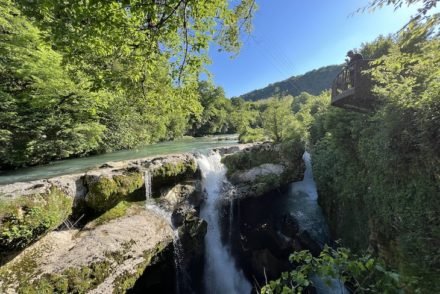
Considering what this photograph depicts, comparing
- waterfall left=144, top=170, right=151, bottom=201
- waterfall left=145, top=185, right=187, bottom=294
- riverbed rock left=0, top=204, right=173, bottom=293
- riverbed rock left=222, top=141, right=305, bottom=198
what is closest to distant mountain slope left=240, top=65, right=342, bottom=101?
riverbed rock left=222, top=141, right=305, bottom=198

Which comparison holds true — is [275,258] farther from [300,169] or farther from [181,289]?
[300,169]

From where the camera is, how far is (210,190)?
12.2m

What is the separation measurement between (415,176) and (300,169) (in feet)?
30.3

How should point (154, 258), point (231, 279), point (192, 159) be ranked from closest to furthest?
point (154, 258)
point (231, 279)
point (192, 159)

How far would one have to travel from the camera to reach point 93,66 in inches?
260

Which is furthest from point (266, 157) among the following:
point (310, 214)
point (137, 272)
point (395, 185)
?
point (137, 272)

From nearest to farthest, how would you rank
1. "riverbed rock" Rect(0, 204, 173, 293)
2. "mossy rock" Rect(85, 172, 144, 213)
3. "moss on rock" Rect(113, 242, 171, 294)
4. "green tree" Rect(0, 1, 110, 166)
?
"riverbed rock" Rect(0, 204, 173, 293), "moss on rock" Rect(113, 242, 171, 294), "mossy rock" Rect(85, 172, 144, 213), "green tree" Rect(0, 1, 110, 166)

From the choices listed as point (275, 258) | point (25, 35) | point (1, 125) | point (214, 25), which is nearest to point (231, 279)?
point (275, 258)

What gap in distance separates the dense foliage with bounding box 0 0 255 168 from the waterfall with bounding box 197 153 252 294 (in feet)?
11.6

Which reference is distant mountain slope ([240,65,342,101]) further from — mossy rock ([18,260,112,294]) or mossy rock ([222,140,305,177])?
mossy rock ([18,260,112,294])

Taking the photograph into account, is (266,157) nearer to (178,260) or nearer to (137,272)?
(178,260)

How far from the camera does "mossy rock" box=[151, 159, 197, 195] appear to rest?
995cm

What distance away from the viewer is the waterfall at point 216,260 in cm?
929

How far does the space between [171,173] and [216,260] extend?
365 cm
